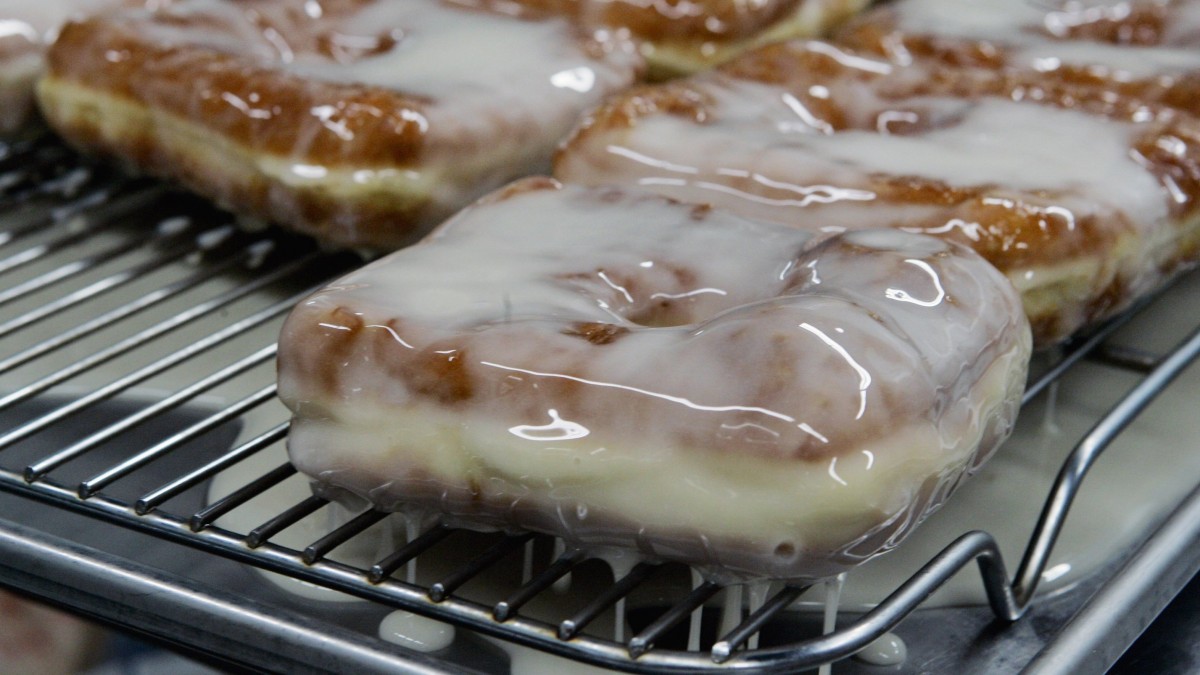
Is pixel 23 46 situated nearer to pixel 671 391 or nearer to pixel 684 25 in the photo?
pixel 684 25

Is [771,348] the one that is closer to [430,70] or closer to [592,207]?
[592,207]

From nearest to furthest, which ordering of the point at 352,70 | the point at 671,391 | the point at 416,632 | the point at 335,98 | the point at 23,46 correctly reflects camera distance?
the point at 671,391
the point at 416,632
the point at 335,98
the point at 352,70
the point at 23,46

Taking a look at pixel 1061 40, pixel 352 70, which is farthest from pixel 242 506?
pixel 1061 40

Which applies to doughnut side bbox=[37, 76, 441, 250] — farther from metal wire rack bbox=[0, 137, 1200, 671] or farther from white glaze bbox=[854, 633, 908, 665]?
white glaze bbox=[854, 633, 908, 665]

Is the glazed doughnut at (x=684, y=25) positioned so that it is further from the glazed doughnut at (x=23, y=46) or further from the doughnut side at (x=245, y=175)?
the glazed doughnut at (x=23, y=46)

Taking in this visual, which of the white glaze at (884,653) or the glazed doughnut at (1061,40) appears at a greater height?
the glazed doughnut at (1061,40)

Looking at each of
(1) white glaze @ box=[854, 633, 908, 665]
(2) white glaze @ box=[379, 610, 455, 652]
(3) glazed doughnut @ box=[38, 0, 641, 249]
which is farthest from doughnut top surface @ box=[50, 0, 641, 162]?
(1) white glaze @ box=[854, 633, 908, 665]

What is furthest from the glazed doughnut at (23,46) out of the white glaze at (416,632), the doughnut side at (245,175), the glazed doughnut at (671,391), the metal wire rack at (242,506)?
the white glaze at (416,632)
